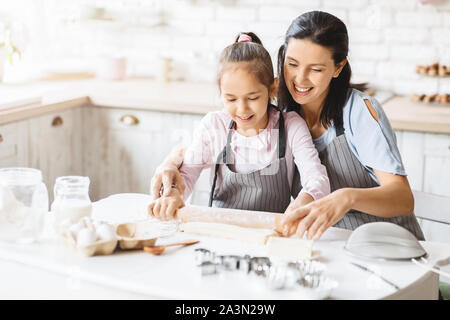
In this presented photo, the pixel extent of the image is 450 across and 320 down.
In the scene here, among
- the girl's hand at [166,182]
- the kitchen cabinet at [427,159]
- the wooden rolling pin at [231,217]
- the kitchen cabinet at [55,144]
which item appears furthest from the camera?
the kitchen cabinet at [55,144]

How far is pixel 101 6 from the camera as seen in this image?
4062 millimetres

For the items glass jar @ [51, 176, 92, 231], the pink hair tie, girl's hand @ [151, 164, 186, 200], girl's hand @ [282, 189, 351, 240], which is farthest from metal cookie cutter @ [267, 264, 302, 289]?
the pink hair tie

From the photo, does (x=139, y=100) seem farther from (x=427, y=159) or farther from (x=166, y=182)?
(x=166, y=182)

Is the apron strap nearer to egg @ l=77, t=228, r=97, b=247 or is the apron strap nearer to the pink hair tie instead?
the pink hair tie

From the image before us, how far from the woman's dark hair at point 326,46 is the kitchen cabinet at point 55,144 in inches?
59.8

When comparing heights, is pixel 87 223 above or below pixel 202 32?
below

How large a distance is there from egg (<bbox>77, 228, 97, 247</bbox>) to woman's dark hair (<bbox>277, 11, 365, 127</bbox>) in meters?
0.88

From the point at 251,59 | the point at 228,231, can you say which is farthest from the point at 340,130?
the point at 228,231

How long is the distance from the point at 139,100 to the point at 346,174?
1559mm

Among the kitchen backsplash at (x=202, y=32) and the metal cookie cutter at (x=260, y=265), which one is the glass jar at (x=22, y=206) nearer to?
the metal cookie cutter at (x=260, y=265)

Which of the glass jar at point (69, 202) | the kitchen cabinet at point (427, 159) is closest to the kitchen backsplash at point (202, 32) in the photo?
the kitchen cabinet at point (427, 159)

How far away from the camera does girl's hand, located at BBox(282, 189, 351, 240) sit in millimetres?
1488

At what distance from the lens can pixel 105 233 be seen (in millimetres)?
1397

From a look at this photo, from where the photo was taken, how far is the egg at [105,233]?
139 cm
